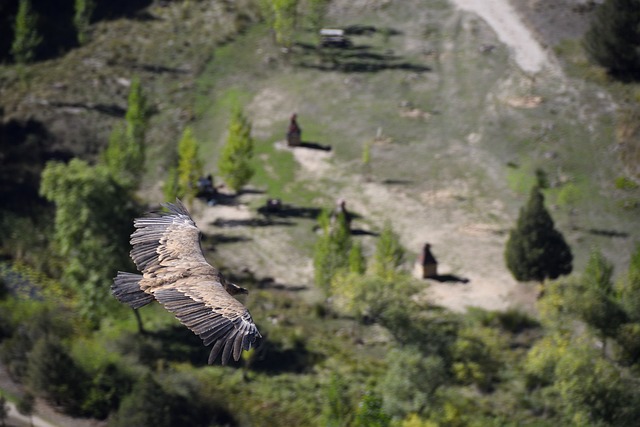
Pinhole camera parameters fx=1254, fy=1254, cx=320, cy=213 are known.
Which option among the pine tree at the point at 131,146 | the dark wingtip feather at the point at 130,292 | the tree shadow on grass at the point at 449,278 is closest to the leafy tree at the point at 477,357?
the tree shadow on grass at the point at 449,278

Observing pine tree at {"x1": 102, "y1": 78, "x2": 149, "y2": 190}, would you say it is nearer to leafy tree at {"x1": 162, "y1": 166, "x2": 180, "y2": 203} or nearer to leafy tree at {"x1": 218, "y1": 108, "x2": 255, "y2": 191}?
leafy tree at {"x1": 162, "y1": 166, "x2": 180, "y2": 203}

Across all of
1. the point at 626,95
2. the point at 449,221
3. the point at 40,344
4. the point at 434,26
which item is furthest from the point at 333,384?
the point at 434,26

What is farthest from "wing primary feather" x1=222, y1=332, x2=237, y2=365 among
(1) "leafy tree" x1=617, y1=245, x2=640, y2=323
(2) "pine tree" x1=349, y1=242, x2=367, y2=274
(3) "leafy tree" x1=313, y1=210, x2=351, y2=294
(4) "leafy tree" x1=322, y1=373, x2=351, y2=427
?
(3) "leafy tree" x1=313, y1=210, x2=351, y2=294

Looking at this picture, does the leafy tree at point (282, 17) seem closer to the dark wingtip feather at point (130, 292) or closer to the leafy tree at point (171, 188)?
the leafy tree at point (171, 188)

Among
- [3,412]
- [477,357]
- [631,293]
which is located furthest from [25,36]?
[631,293]

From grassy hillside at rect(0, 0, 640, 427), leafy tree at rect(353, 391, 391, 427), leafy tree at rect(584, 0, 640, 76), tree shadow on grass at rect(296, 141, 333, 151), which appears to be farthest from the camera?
leafy tree at rect(584, 0, 640, 76)

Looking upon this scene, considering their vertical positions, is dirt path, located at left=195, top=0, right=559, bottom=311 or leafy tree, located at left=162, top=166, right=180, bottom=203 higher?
leafy tree, located at left=162, top=166, right=180, bottom=203

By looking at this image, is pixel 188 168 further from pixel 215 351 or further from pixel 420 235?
pixel 215 351
